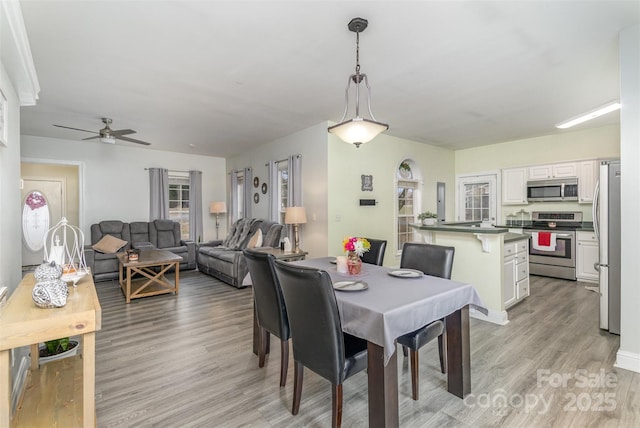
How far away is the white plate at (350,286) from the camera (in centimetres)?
194

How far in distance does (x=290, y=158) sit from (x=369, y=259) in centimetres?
298

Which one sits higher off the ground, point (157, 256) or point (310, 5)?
point (310, 5)

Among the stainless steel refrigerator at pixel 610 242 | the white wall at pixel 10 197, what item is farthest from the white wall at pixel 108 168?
the stainless steel refrigerator at pixel 610 242

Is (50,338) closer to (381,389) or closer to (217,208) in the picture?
(381,389)

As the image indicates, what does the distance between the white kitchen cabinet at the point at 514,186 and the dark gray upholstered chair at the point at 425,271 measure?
4.63m

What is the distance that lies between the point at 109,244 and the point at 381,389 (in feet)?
19.0

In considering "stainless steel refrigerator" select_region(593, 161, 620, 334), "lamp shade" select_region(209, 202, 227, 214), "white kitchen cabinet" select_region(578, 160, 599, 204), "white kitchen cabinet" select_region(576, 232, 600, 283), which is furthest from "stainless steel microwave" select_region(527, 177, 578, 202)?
"lamp shade" select_region(209, 202, 227, 214)

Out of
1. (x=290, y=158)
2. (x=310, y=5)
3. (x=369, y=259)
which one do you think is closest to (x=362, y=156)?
(x=290, y=158)

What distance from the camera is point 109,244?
561 cm

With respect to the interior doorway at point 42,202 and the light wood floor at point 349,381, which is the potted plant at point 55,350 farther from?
the interior doorway at point 42,202

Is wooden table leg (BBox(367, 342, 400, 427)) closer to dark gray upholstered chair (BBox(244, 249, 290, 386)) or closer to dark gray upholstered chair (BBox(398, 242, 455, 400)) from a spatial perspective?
dark gray upholstered chair (BBox(398, 242, 455, 400))

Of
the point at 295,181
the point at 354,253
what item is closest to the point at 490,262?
the point at 354,253

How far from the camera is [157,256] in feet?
16.2

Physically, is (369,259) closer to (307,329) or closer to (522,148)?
(307,329)
